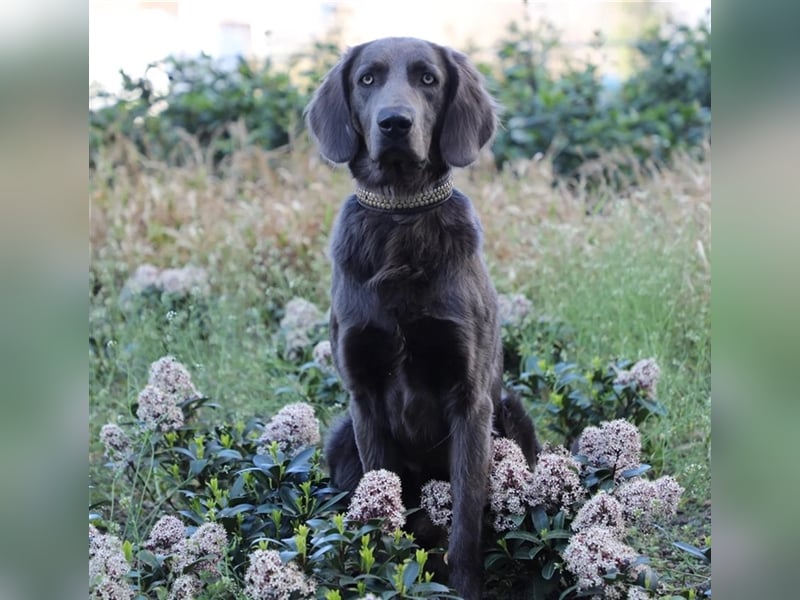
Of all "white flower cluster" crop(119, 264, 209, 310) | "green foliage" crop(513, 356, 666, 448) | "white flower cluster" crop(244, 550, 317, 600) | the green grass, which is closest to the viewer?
"white flower cluster" crop(244, 550, 317, 600)

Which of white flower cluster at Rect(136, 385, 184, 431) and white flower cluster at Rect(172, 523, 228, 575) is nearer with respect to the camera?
white flower cluster at Rect(172, 523, 228, 575)

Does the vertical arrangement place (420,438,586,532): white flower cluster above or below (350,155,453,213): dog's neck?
below

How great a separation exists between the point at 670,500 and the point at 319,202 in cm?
338

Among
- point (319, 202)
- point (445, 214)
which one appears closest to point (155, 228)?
point (319, 202)

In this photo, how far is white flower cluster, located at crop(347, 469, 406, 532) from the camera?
236 centimetres

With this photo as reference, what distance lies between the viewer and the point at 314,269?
497cm

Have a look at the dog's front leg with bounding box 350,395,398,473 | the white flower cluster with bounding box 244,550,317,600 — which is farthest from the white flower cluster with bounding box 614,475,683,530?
the white flower cluster with bounding box 244,550,317,600

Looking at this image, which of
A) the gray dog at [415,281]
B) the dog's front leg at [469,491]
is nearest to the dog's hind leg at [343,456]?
the gray dog at [415,281]

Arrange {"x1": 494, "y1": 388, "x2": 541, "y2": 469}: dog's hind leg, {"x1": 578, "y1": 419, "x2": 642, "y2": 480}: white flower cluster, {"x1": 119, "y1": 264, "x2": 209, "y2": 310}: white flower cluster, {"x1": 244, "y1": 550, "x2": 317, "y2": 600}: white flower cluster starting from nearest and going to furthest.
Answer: {"x1": 244, "y1": 550, "x2": 317, "y2": 600}: white flower cluster
{"x1": 578, "y1": 419, "x2": 642, "y2": 480}: white flower cluster
{"x1": 494, "y1": 388, "x2": 541, "y2": 469}: dog's hind leg
{"x1": 119, "y1": 264, "x2": 209, "y2": 310}: white flower cluster

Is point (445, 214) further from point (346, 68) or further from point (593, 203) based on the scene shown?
point (593, 203)

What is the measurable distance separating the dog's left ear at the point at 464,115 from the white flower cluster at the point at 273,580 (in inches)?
47.4

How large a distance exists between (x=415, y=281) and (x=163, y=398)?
1.05 meters

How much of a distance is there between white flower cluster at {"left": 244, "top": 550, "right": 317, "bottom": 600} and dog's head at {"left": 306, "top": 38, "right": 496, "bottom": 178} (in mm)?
1108

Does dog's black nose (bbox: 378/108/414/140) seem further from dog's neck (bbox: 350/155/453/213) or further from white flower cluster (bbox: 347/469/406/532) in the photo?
white flower cluster (bbox: 347/469/406/532)
